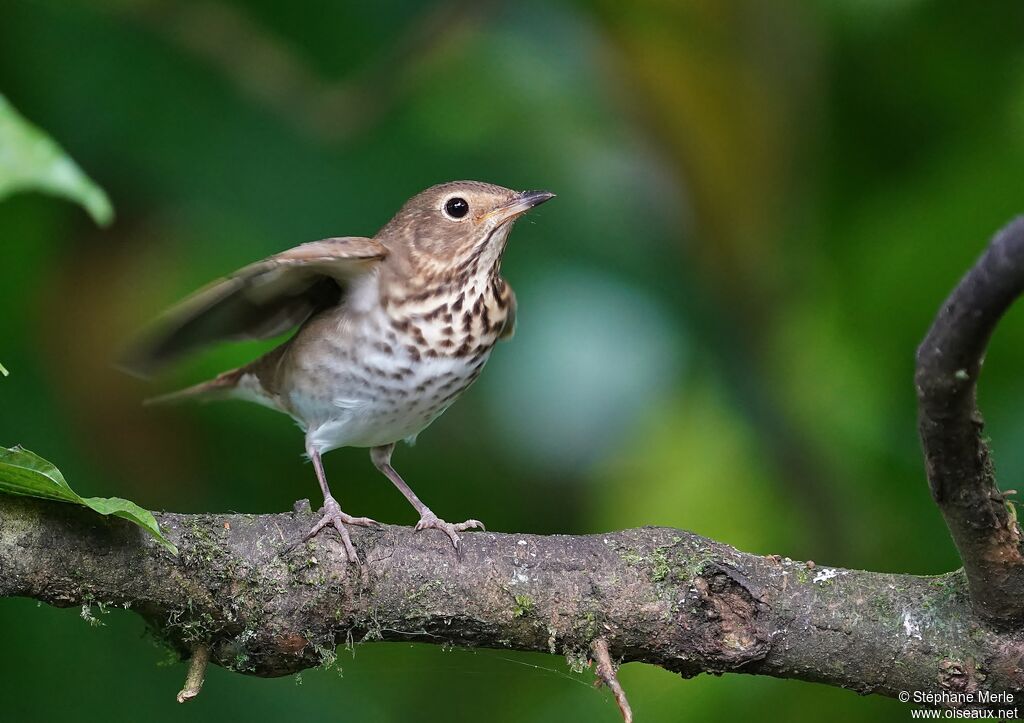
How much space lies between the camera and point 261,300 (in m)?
3.85

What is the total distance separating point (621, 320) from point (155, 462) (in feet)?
5.83

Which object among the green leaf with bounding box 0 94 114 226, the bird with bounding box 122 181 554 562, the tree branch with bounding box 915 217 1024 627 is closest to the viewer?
the green leaf with bounding box 0 94 114 226

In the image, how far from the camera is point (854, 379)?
4.33 m

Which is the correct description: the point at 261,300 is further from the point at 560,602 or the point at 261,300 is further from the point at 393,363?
the point at 560,602

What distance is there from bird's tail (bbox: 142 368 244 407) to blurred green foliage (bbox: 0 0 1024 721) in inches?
3.3

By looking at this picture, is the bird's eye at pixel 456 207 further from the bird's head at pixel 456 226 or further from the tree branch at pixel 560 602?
the tree branch at pixel 560 602

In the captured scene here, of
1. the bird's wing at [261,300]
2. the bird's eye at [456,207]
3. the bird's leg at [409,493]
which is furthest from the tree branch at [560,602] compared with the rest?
the bird's eye at [456,207]

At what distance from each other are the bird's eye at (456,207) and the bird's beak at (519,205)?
0.31 feet

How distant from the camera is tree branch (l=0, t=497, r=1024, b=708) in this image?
9.05ft

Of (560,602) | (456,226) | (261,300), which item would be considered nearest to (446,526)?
(560,602)

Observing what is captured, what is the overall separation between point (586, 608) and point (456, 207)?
1.68m

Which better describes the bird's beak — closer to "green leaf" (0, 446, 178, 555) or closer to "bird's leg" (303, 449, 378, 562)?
"bird's leg" (303, 449, 378, 562)

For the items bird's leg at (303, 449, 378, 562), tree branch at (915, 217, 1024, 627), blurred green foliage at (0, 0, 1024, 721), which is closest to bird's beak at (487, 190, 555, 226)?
blurred green foliage at (0, 0, 1024, 721)

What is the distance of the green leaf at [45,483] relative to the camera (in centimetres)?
207
